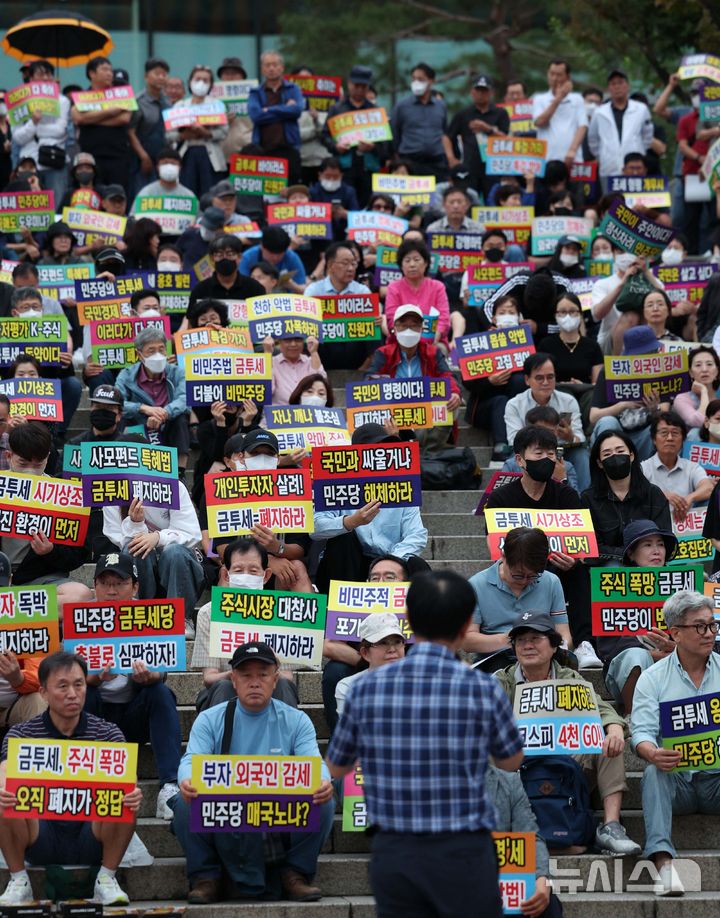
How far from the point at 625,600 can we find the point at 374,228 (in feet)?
27.8

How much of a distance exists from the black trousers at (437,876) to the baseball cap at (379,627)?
9.21 ft

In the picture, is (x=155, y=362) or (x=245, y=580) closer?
(x=245, y=580)

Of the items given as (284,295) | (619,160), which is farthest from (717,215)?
(284,295)

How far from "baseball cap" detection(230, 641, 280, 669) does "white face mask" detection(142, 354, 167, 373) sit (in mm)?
4302

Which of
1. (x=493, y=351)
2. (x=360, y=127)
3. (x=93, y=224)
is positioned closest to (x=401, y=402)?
(x=493, y=351)

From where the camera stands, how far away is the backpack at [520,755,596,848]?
8.50 meters

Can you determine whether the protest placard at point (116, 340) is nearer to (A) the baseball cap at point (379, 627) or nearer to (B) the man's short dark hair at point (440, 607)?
(A) the baseball cap at point (379, 627)

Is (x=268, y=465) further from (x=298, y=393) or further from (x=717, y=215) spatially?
(x=717, y=215)

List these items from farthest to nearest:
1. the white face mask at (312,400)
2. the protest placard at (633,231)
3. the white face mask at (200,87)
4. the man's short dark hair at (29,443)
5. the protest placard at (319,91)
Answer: the protest placard at (319,91) → the white face mask at (200,87) → the protest placard at (633,231) → the white face mask at (312,400) → the man's short dark hair at (29,443)

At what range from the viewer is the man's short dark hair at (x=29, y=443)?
34.3ft

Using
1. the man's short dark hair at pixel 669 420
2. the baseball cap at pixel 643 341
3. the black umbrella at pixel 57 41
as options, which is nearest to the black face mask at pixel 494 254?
the baseball cap at pixel 643 341

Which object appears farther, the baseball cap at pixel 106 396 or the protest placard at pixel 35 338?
the protest placard at pixel 35 338

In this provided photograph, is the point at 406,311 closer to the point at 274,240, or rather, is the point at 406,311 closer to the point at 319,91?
the point at 274,240

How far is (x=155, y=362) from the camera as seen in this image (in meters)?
12.3
